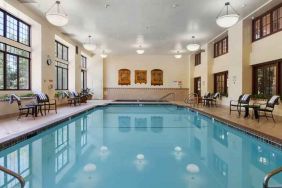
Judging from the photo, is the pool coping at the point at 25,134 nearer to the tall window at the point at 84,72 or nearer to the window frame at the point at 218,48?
the window frame at the point at 218,48

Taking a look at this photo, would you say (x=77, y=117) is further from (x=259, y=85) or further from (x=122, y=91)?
(x=122, y=91)

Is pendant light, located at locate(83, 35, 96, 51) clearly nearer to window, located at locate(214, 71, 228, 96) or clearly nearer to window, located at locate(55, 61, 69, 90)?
window, located at locate(55, 61, 69, 90)

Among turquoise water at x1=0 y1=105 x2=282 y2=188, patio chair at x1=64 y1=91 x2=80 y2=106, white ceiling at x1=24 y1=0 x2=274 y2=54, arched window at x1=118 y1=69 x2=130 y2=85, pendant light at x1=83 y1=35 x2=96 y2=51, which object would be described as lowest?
turquoise water at x1=0 y1=105 x2=282 y2=188

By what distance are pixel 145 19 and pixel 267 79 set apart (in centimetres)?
505

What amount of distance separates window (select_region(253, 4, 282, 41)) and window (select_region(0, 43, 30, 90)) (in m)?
8.95

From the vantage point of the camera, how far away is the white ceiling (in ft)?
27.1

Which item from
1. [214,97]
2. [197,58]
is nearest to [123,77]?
[197,58]

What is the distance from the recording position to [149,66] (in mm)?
20391

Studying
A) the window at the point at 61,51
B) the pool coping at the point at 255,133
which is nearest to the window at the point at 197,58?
the window at the point at 61,51

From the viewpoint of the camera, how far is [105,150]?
16.8ft

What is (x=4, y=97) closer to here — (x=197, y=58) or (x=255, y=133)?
(x=255, y=133)

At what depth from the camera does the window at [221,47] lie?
1339 cm

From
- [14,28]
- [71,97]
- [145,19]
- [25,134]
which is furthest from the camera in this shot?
[71,97]

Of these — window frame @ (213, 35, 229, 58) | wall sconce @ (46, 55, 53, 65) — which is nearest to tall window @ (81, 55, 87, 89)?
wall sconce @ (46, 55, 53, 65)
